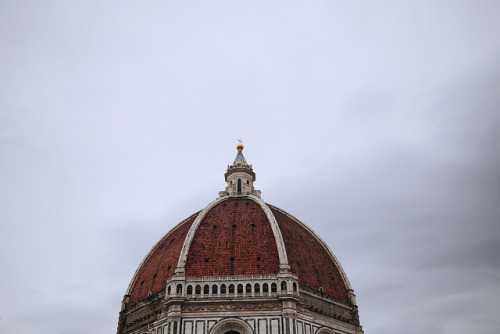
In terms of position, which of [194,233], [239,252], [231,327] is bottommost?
[231,327]

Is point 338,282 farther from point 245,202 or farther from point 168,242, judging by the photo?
point 168,242

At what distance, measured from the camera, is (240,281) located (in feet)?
125

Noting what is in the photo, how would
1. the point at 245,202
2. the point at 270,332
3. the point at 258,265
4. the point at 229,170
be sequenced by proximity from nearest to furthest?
the point at 270,332
the point at 258,265
the point at 245,202
the point at 229,170

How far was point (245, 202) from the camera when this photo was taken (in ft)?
156

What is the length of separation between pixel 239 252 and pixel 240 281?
3.05 meters


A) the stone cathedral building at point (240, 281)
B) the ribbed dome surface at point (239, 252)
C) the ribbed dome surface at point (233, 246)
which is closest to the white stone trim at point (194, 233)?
the stone cathedral building at point (240, 281)

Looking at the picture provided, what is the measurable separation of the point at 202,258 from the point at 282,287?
22.9ft

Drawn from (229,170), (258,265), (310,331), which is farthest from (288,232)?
(229,170)

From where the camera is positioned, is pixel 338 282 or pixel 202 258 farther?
pixel 338 282

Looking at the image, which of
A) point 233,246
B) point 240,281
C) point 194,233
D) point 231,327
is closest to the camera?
point 231,327

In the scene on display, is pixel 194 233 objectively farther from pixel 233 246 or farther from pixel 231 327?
pixel 231 327

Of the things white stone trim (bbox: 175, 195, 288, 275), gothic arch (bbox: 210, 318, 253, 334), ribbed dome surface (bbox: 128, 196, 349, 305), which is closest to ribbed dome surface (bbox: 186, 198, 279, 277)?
ribbed dome surface (bbox: 128, 196, 349, 305)

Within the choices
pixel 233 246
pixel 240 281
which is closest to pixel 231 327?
pixel 240 281

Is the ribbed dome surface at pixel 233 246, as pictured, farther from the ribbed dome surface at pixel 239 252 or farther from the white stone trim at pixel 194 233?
the white stone trim at pixel 194 233
